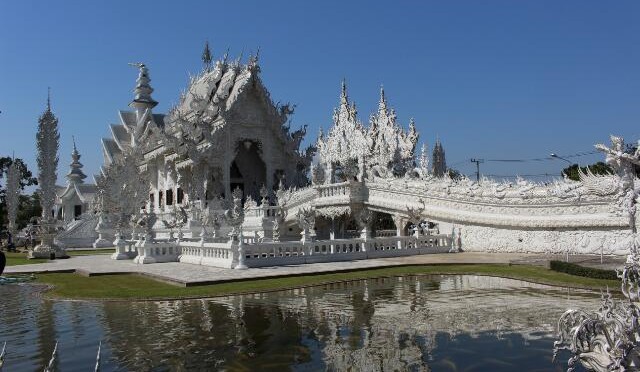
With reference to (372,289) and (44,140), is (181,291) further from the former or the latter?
(44,140)

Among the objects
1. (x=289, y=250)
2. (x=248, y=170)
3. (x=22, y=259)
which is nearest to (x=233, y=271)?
(x=289, y=250)

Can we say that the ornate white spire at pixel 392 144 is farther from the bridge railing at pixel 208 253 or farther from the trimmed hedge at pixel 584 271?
the trimmed hedge at pixel 584 271

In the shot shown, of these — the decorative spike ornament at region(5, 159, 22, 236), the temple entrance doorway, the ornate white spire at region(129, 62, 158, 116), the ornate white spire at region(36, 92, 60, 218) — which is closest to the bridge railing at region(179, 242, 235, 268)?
the ornate white spire at region(36, 92, 60, 218)

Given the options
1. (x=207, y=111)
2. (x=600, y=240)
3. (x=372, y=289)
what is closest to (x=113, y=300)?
(x=372, y=289)

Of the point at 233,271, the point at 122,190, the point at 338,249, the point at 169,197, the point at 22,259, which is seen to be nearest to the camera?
the point at 233,271

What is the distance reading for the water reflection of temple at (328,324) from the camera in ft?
21.0

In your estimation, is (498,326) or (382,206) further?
(382,206)

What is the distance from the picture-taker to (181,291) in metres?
11.6

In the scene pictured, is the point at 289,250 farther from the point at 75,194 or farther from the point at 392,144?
the point at 75,194

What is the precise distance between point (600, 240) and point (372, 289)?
10180mm

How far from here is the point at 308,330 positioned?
7801mm

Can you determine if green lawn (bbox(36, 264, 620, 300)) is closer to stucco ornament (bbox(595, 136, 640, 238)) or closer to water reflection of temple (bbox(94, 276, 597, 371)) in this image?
water reflection of temple (bbox(94, 276, 597, 371))

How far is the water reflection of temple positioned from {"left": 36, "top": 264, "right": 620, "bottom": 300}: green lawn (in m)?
0.68

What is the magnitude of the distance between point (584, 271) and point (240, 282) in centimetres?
771
